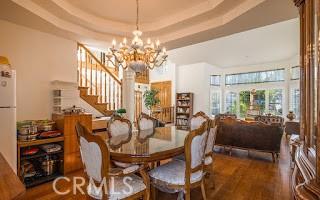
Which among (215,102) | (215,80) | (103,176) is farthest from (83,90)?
(215,80)

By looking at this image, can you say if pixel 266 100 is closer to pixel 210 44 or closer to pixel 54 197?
pixel 210 44

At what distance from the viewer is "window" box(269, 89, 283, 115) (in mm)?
7922

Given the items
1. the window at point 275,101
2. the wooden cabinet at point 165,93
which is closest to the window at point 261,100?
the window at point 275,101

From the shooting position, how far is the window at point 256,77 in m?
7.97

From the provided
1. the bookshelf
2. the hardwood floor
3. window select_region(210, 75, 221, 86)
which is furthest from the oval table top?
window select_region(210, 75, 221, 86)

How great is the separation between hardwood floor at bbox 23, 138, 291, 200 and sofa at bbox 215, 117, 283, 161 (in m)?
0.31

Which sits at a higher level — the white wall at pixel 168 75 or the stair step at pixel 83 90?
the white wall at pixel 168 75

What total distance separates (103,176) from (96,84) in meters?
3.45

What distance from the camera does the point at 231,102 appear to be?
9312 mm

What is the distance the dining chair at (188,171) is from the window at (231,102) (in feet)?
25.8

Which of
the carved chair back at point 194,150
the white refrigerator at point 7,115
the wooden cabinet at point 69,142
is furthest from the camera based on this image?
the wooden cabinet at point 69,142

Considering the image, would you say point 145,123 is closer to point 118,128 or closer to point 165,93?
point 118,128

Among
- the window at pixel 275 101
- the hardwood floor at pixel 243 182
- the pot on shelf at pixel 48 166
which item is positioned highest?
the window at pixel 275 101

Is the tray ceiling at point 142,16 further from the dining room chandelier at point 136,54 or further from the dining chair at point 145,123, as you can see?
the dining chair at point 145,123
